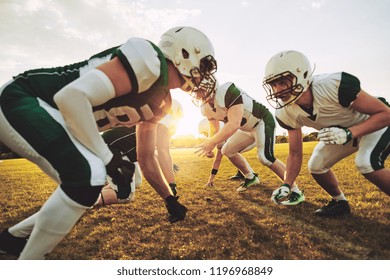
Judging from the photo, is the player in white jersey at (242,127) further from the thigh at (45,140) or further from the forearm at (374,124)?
the thigh at (45,140)

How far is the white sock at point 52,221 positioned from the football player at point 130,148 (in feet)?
3.98

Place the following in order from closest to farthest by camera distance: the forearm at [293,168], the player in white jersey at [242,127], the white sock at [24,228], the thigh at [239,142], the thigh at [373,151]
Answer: the white sock at [24,228] < the thigh at [373,151] < the forearm at [293,168] < the player in white jersey at [242,127] < the thigh at [239,142]

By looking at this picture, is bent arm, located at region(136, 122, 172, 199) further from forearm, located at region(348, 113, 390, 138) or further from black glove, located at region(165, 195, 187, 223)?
forearm, located at region(348, 113, 390, 138)

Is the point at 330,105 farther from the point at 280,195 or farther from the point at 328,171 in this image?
the point at 280,195

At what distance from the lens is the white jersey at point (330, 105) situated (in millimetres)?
2699

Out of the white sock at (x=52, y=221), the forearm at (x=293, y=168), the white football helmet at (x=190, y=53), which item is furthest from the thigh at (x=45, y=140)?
the forearm at (x=293, y=168)

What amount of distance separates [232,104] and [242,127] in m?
0.94

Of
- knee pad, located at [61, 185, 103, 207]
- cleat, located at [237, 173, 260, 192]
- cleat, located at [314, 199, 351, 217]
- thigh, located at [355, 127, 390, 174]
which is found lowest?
cleat, located at [237, 173, 260, 192]

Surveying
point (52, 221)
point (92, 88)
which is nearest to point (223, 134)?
point (92, 88)

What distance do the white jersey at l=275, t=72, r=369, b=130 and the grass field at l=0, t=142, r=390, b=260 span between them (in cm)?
108

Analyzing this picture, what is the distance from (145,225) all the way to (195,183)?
3152 millimetres

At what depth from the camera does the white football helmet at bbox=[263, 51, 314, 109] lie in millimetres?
2924

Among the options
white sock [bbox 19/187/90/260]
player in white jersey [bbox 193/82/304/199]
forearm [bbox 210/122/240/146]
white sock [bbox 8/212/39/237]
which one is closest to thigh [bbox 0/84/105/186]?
white sock [bbox 19/187/90/260]

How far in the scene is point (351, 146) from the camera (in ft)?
10.3
